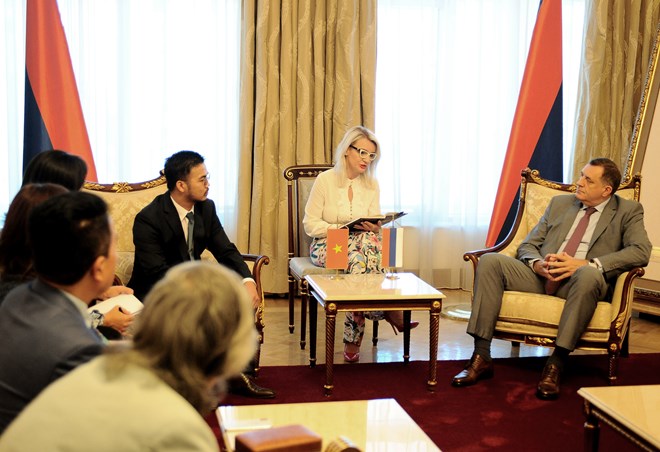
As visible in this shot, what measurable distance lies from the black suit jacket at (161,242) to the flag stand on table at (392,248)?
755 millimetres

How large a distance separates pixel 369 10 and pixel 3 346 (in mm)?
4821

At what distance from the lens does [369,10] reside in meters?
6.05

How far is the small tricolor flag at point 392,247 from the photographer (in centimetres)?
436

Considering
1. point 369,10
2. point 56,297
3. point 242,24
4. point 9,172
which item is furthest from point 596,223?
point 9,172

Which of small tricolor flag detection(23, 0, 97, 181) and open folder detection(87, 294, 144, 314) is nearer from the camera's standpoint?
open folder detection(87, 294, 144, 314)

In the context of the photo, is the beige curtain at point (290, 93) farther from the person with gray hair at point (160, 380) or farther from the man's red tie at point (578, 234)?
the person with gray hair at point (160, 380)

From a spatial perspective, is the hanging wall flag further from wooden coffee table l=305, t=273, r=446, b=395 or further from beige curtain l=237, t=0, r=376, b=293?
wooden coffee table l=305, t=273, r=446, b=395

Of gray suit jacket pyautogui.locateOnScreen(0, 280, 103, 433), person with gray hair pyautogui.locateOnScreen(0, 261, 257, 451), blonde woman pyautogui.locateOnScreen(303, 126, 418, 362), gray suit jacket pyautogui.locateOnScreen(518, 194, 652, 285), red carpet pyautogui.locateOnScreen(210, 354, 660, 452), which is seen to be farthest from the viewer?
blonde woman pyautogui.locateOnScreen(303, 126, 418, 362)

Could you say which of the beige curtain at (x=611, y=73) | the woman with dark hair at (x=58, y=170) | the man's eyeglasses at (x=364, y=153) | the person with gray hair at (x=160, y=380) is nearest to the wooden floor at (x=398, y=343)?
the man's eyeglasses at (x=364, y=153)

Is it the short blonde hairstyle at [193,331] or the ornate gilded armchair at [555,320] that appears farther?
the ornate gilded armchair at [555,320]

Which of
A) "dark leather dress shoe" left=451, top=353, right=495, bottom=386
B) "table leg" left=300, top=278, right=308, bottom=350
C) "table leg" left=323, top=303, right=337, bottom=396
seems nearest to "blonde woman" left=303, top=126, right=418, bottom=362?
"table leg" left=300, top=278, right=308, bottom=350

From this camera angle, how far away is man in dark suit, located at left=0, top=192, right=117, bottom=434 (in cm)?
169

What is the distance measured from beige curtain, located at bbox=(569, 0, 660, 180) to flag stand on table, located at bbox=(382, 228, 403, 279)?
108 inches

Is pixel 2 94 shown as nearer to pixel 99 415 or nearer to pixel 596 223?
pixel 596 223
